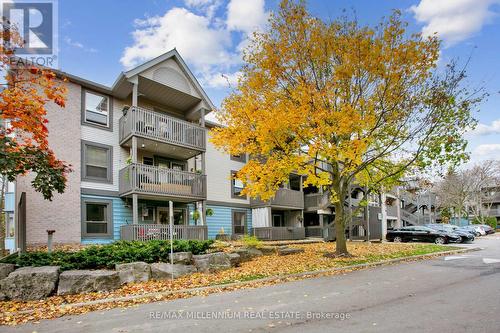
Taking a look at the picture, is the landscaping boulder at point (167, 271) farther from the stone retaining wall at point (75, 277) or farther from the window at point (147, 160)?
the window at point (147, 160)

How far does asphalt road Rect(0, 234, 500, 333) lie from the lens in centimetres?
637

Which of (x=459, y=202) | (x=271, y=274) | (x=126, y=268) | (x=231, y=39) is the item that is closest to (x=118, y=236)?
(x=126, y=268)

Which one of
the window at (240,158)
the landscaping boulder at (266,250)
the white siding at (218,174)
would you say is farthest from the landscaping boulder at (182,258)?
the window at (240,158)

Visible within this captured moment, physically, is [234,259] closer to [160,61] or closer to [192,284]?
[192,284]

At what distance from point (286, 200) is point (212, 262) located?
15.8 m

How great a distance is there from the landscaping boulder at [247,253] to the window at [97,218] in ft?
23.8

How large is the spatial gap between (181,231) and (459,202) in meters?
52.0

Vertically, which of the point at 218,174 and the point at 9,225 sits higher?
the point at 218,174

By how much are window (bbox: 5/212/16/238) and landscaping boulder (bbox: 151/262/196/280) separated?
881 centimetres

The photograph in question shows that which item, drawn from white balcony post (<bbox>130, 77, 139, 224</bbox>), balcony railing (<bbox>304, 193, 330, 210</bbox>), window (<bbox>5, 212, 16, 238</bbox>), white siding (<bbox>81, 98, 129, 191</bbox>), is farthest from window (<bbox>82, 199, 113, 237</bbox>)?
balcony railing (<bbox>304, 193, 330, 210</bbox>)

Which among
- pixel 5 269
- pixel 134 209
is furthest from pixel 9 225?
pixel 5 269

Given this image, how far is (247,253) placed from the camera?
15.8 metres

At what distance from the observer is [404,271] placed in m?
13.2

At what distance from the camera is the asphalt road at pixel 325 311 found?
6367mm
